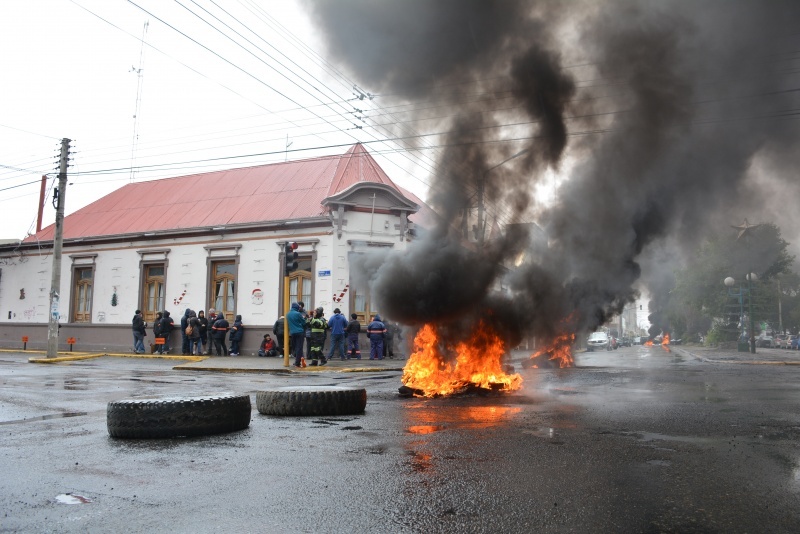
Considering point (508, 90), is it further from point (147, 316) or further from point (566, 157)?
point (147, 316)

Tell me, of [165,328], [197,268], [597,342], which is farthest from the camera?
[597,342]

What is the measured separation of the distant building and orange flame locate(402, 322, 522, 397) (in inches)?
397

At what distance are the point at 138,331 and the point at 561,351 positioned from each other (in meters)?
16.6

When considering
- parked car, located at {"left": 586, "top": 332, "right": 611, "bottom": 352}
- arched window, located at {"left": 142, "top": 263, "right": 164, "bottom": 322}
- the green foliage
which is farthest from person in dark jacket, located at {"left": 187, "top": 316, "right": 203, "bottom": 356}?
parked car, located at {"left": 586, "top": 332, "right": 611, "bottom": 352}

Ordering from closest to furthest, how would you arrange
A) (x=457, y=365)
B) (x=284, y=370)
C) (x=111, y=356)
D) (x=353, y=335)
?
(x=457, y=365)
(x=284, y=370)
(x=353, y=335)
(x=111, y=356)

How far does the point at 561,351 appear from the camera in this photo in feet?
61.8

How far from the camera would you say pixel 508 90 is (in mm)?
11812

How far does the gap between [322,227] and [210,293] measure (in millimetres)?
5918

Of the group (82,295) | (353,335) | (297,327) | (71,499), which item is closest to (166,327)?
(82,295)

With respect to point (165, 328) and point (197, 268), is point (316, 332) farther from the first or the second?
point (197, 268)

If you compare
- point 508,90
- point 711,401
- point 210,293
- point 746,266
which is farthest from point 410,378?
point 746,266

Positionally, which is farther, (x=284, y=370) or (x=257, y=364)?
(x=257, y=364)

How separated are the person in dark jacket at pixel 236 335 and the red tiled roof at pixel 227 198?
408cm

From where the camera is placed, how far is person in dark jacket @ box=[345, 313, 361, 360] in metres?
22.1
